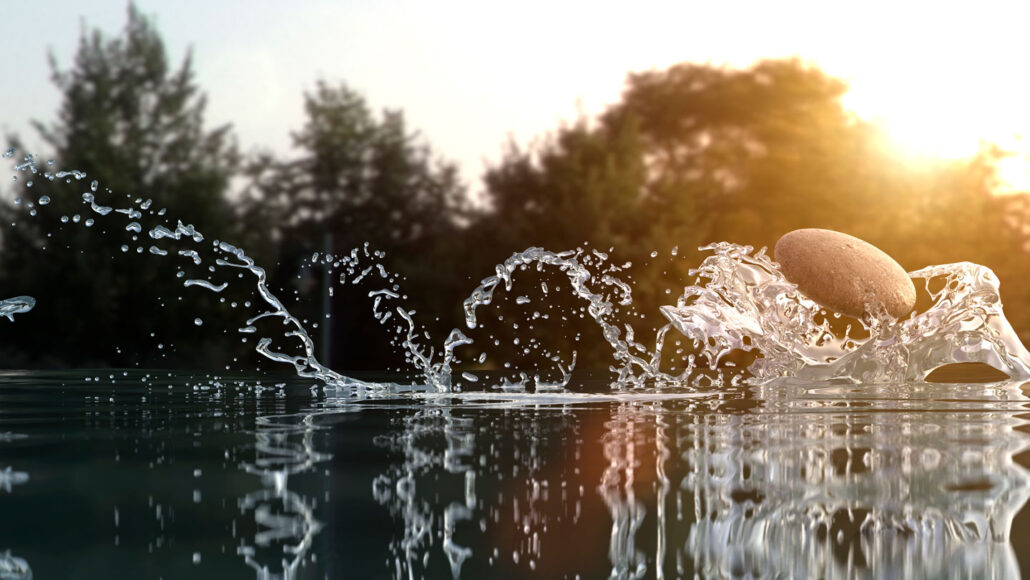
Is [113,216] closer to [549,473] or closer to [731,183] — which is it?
[731,183]

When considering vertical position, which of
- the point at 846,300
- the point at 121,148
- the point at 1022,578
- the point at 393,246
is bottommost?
the point at 1022,578

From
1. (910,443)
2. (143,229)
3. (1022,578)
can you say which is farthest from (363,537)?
(143,229)

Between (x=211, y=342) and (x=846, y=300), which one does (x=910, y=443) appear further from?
(x=211, y=342)

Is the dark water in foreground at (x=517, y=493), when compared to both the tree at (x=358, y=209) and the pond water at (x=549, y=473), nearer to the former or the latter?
the pond water at (x=549, y=473)

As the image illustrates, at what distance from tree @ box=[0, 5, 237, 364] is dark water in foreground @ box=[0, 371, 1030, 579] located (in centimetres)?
737

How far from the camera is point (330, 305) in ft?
39.6

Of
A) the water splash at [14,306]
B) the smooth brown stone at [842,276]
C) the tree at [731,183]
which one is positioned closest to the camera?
the smooth brown stone at [842,276]

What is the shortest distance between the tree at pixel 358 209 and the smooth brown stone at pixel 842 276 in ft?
18.8

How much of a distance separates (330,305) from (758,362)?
16.5 ft

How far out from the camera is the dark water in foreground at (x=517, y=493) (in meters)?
1.87

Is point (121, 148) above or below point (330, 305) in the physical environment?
above

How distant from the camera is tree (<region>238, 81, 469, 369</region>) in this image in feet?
40.3

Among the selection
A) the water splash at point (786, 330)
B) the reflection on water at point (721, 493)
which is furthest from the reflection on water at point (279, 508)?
the water splash at point (786, 330)

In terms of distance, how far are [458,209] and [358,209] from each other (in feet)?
3.96
